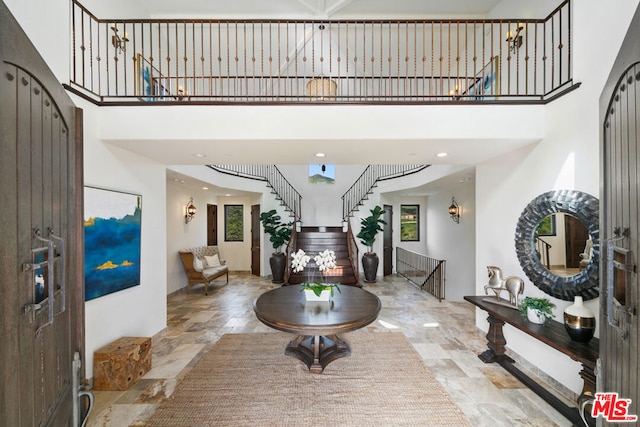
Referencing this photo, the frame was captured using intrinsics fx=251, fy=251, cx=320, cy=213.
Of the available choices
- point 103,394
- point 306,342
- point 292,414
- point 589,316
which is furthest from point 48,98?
point 589,316

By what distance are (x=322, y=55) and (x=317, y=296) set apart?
157 inches

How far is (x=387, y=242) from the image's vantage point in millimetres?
8156

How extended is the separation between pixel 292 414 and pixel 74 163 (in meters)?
2.48

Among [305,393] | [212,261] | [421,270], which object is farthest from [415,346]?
[212,261]

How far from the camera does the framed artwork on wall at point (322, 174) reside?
991cm

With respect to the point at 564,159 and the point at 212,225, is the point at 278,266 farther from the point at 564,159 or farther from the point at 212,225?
the point at 564,159

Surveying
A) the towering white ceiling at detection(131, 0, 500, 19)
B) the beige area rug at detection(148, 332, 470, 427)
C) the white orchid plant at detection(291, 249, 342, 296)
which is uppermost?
the towering white ceiling at detection(131, 0, 500, 19)

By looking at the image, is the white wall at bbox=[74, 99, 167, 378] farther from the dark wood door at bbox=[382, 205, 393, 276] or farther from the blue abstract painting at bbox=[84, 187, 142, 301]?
the dark wood door at bbox=[382, 205, 393, 276]

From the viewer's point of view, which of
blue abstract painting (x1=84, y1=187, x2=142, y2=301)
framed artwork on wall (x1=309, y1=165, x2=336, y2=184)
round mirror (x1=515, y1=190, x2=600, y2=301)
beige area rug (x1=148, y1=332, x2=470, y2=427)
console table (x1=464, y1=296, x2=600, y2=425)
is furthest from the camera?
framed artwork on wall (x1=309, y1=165, x2=336, y2=184)

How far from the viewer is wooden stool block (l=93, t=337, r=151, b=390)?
8.55 feet

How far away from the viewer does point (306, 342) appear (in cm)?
325

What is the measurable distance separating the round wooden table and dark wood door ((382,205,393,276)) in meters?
4.69

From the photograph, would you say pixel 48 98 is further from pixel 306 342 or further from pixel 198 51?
pixel 198 51

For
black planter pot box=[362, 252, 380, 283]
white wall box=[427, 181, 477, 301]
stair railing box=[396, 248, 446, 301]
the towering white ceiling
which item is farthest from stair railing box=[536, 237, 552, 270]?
black planter pot box=[362, 252, 380, 283]
